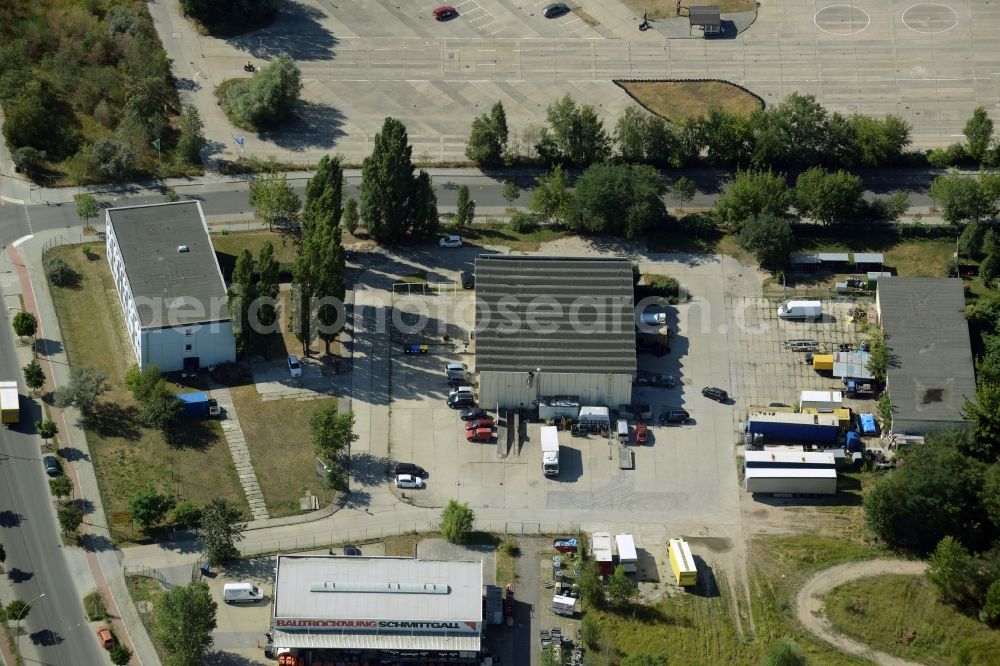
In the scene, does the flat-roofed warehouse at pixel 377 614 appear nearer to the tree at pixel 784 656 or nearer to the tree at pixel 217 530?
the tree at pixel 217 530

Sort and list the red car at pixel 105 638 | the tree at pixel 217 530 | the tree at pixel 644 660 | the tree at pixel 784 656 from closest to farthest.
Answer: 1. the tree at pixel 644 660
2. the tree at pixel 784 656
3. the red car at pixel 105 638
4. the tree at pixel 217 530

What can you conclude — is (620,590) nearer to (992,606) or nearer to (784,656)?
(784,656)

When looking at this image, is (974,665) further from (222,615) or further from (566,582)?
(222,615)

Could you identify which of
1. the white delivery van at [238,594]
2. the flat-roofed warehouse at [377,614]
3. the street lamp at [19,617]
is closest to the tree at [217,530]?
the white delivery van at [238,594]

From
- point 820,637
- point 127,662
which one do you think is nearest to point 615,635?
point 820,637

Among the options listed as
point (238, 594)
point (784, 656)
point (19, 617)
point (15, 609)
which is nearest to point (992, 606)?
point (784, 656)

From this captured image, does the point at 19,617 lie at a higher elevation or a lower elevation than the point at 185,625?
higher
